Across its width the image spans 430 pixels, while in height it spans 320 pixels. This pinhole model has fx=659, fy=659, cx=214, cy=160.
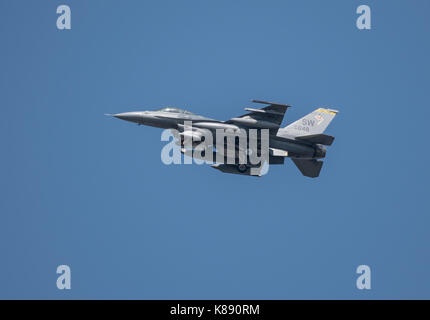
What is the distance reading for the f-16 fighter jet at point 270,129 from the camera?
33.3 meters

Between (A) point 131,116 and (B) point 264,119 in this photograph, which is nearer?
(B) point 264,119

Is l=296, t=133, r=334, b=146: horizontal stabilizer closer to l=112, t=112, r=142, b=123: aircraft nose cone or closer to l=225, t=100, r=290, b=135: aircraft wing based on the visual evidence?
l=225, t=100, r=290, b=135: aircraft wing

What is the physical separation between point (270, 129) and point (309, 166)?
12.0ft

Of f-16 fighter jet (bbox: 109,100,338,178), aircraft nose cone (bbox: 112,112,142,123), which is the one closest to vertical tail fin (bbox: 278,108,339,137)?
f-16 fighter jet (bbox: 109,100,338,178)

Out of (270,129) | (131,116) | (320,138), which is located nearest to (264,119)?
(270,129)

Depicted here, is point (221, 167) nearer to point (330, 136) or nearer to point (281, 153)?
point (281, 153)

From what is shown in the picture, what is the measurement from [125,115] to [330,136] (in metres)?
10.8

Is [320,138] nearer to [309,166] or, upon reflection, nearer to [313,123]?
[313,123]

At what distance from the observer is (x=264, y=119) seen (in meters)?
33.4

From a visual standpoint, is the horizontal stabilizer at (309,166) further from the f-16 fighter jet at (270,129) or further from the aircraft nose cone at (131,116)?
the aircraft nose cone at (131,116)

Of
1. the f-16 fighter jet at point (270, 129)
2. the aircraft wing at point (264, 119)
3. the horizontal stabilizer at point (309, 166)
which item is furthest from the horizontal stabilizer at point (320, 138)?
the horizontal stabilizer at point (309, 166)

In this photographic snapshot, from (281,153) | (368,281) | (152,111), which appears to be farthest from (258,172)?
(368,281)

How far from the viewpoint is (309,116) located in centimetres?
3494

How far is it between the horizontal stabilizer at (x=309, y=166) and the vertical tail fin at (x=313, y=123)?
1765 millimetres
